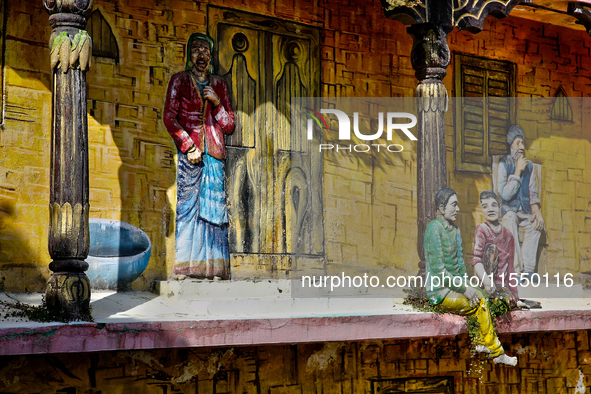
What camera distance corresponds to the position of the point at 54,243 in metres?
5.52

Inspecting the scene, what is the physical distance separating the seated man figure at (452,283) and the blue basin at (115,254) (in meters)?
2.81

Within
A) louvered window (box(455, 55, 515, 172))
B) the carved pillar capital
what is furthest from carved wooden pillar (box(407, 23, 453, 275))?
louvered window (box(455, 55, 515, 172))

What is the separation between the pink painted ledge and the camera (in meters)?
5.15

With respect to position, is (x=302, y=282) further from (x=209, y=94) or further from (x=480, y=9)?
(x=480, y=9)

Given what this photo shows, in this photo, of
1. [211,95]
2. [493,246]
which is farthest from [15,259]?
[493,246]

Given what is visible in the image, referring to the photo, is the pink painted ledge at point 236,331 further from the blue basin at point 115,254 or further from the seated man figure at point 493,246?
the blue basin at point 115,254

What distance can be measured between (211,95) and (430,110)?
89.1 inches

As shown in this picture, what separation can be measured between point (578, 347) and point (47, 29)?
22.1 feet

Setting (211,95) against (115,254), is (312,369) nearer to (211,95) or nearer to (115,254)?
(115,254)

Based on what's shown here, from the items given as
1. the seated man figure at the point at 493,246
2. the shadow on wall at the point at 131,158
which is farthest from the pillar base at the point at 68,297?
the seated man figure at the point at 493,246

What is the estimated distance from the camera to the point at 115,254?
23.1ft

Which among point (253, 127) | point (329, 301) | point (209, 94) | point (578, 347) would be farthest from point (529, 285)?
point (209, 94)

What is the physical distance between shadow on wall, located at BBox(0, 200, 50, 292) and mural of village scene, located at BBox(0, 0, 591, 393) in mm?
18

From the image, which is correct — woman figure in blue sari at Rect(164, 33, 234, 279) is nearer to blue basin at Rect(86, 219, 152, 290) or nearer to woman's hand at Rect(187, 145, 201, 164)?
woman's hand at Rect(187, 145, 201, 164)
